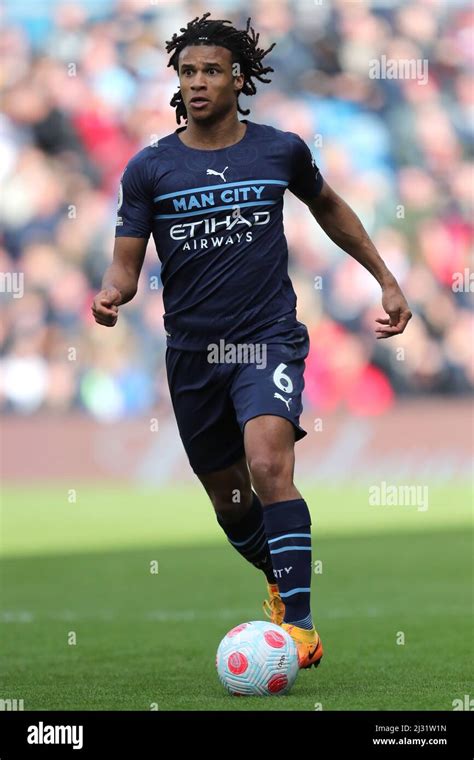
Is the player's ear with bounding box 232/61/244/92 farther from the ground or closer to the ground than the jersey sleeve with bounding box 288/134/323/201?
farther from the ground

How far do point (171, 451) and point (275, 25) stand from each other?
7.65m

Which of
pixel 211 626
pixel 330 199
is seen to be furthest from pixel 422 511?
pixel 330 199

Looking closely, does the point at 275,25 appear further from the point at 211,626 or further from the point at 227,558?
the point at 211,626

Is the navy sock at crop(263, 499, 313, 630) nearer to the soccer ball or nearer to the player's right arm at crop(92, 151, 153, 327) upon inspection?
the soccer ball

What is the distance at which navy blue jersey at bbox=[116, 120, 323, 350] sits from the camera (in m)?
6.00

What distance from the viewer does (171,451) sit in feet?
59.9

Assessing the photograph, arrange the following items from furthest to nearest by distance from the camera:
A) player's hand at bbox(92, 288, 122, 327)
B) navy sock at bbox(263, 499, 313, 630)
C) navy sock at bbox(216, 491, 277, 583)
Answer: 1. navy sock at bbox(216, 491, 277, 583)
2. navy sock at bbox(263, 499, 313, 630)
3. player's hand at bbox(92, 288, 122, 327)

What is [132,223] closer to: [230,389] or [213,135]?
[213,135]

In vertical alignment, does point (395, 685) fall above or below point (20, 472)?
below

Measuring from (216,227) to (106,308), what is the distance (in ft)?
2.30

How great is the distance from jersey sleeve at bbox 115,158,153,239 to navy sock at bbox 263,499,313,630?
1.31m

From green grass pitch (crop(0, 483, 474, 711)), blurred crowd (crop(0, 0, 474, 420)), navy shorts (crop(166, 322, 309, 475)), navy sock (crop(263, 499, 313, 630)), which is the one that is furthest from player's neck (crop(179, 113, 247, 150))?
blurred crowd (crop(0, 0, 474, 420))
